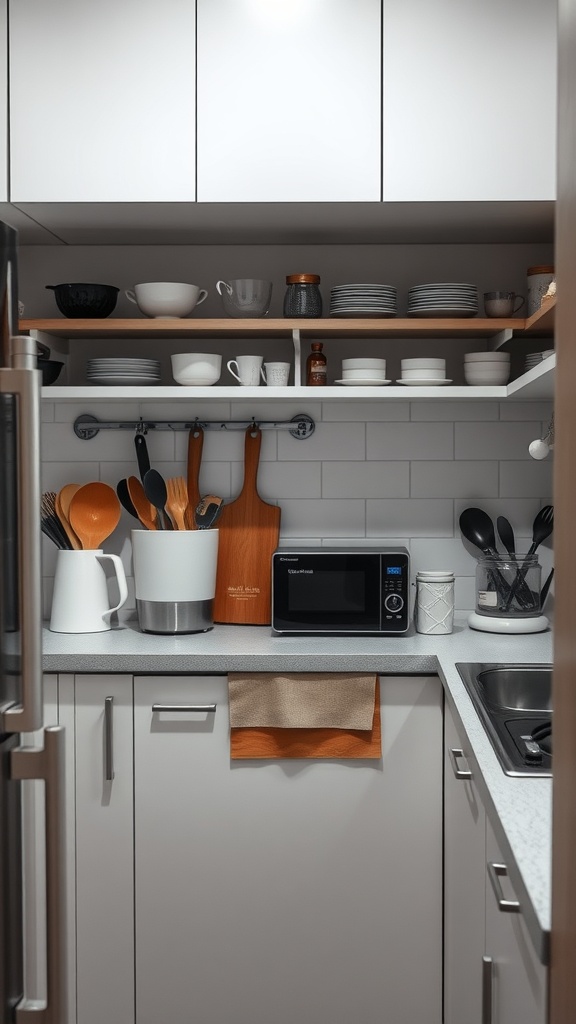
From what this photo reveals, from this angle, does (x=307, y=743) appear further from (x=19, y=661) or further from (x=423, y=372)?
(x=19, y=661)

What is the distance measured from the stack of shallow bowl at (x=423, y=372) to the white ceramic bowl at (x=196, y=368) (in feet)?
1.58

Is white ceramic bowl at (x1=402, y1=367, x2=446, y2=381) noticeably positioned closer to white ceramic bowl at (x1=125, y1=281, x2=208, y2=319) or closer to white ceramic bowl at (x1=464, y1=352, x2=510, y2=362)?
white ceramic bowl at (x1=464, y1=352, x2=510, y2=362)

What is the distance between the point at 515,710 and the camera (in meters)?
1.81

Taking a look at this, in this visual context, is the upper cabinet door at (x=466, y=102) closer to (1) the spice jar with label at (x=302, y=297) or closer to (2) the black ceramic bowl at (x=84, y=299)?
(1) the spice jar with label at (x=302, y=297)

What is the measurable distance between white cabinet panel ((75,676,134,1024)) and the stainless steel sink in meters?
0.80

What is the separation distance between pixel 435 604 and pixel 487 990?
1.23 metres

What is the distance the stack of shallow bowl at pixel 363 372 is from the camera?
2.50 metres

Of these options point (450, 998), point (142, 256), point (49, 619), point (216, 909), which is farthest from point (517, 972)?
point (142, 256)

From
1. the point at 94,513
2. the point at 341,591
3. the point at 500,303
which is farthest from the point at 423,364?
the point at 94,513

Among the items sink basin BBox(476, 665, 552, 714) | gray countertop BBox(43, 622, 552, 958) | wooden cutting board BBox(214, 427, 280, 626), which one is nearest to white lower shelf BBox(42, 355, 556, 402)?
wooden cutting board BBox(214, 427, 280, 626)

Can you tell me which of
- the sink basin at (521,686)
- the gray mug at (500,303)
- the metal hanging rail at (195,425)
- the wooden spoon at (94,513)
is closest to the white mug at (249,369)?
the metal hanging rail at (195,425)

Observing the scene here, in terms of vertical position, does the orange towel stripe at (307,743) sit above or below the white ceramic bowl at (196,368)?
below

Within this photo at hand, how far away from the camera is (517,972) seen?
1.15 meters

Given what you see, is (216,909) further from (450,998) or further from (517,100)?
(517,100)
